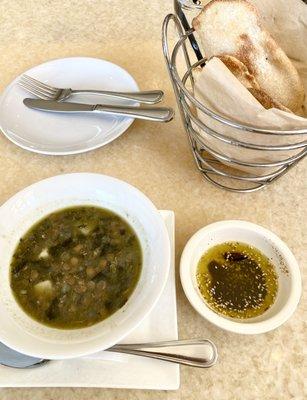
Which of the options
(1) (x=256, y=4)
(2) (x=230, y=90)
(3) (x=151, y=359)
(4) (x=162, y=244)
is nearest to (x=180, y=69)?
(1) (x=256, y=4)

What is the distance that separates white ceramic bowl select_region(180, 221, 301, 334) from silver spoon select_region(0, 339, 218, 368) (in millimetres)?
40

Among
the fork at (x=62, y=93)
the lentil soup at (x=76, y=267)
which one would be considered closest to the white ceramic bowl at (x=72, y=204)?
the lentil soup at (x=76, y=267)

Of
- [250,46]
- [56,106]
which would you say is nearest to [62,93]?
[56,106]

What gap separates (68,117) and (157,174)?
230mm

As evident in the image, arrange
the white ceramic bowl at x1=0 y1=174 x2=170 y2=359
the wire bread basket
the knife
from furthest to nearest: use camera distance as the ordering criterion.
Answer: the knife
the wire bread basket
the white ceramic bowl at x1=0 y1=174 x2=170 y2=359

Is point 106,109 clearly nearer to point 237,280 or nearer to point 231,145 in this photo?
point 231,145

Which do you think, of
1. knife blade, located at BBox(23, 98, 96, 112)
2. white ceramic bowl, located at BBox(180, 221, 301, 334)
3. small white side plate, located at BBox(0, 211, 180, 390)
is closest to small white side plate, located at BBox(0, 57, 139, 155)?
knife blade, located at BBox(23, 98, 96, 112)

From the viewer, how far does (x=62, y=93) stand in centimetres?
92

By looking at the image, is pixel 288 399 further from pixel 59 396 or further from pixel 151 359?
pixel 59 396

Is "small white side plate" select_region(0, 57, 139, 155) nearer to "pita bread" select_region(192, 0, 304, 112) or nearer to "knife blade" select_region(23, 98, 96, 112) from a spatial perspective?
"knife blade" select_region(23, 98, 96, 112)

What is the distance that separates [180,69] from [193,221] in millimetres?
407

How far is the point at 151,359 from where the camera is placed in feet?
1.80

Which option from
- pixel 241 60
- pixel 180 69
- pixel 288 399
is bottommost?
pixel 288 399

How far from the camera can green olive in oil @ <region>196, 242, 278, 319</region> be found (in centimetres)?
59
